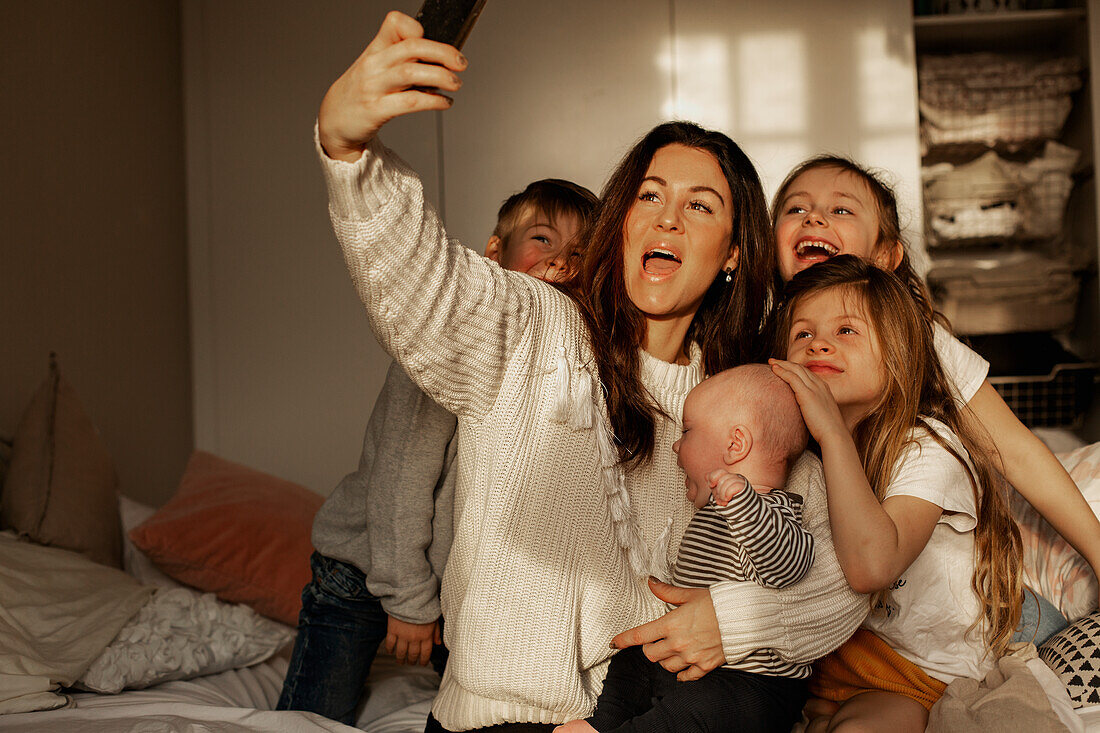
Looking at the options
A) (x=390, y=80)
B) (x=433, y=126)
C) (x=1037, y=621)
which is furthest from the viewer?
(x=433, y=126)

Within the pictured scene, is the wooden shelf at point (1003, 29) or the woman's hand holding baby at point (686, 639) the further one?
the wooden shelf at point (1003, 29)

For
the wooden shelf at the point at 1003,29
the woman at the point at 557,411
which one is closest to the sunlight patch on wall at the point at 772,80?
the wooden shelf at the point at 1003,29

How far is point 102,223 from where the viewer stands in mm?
2625

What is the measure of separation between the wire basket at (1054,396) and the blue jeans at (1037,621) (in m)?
1.63

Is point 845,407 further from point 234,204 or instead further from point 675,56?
point 234,204

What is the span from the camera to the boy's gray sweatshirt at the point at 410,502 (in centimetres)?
141

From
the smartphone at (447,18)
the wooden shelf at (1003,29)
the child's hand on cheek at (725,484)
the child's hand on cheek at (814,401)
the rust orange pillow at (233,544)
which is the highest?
the wooden shelf at (1003,29)

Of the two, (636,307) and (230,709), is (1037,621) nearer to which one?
(636,307)

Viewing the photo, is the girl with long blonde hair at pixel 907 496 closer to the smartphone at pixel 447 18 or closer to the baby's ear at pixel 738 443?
the baby's ear at pixel 738 443

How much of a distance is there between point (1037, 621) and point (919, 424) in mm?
423

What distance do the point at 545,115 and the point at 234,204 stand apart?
3.86 ft

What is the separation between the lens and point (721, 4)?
327 centimetres

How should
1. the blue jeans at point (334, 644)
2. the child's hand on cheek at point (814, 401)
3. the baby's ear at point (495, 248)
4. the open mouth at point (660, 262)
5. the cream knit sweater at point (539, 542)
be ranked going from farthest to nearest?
1. the baby's ear at point (495, 248)
2. the blue jeans at point (334, 644)
3. the open mouth at point (660, 262)
4. the child's hand on cheek at point (814, 401)
5. the cream knit sweater at point (539, 542)

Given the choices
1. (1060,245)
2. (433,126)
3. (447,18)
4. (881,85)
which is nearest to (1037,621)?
(447,18)
